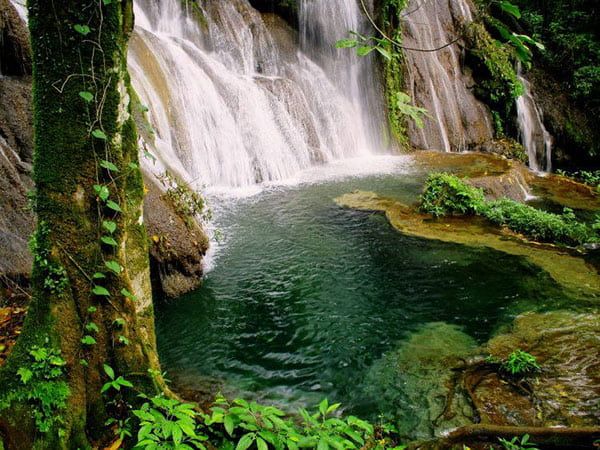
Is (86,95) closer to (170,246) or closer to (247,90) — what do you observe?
(170,246)

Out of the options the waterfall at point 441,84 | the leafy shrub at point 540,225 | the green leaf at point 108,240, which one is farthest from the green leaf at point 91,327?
the waterfall at point 441,84

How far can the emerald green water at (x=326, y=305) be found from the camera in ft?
14.8

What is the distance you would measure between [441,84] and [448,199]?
8692 mm

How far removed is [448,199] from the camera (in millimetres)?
9070

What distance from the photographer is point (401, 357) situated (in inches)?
184

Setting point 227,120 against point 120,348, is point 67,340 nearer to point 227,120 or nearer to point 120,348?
point 120,348

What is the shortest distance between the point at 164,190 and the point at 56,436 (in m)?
4.34

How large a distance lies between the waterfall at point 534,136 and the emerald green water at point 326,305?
460 inches

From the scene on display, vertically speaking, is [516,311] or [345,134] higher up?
[345,134]

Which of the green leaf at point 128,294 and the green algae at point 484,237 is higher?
the green leaf at point 128,294

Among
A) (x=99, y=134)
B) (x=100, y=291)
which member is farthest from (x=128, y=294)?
(x=99, y=134)

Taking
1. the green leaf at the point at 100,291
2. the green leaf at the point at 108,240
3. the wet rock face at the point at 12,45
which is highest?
the wet rock face at the point at 12,45

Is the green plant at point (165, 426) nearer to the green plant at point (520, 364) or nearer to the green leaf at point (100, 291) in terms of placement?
the green leaf at point (100, 291)

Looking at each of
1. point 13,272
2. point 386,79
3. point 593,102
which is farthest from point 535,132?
point 13,272
